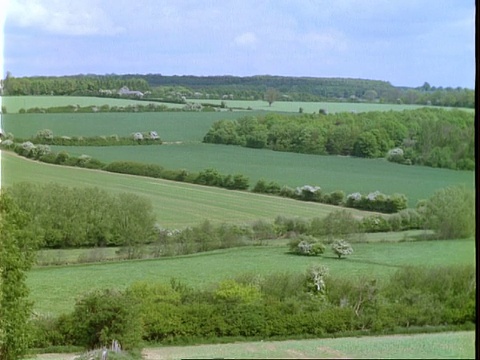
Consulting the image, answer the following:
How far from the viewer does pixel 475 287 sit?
2143 millimetres

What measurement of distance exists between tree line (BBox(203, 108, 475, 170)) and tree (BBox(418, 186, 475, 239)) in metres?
0.07

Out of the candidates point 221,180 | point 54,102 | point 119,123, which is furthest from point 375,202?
point 54,102

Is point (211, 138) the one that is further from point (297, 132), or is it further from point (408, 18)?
point (408, 18)

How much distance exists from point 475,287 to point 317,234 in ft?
1.47

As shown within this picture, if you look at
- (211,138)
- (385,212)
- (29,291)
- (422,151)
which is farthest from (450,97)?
(29,291)

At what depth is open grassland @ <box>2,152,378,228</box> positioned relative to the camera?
222cm

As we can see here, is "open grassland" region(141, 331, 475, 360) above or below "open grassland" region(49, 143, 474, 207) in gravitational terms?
below

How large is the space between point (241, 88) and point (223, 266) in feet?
1.66

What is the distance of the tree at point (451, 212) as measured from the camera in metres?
2.14

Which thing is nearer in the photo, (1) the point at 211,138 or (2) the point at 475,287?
(2) the point at 475,287

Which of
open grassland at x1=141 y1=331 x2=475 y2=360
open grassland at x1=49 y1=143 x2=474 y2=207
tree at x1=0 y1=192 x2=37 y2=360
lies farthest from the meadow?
open grassland at x1=141 y1=331 x2=475 y2=360

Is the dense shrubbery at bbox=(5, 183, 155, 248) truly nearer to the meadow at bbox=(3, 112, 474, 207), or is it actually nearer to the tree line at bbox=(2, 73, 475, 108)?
the meadow at bbox=(3, 112, 474, 207)

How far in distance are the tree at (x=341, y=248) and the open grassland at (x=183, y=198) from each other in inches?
3.5

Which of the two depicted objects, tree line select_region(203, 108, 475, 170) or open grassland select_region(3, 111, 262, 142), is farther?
open grassland select_region(3, 111, 262, 142)
